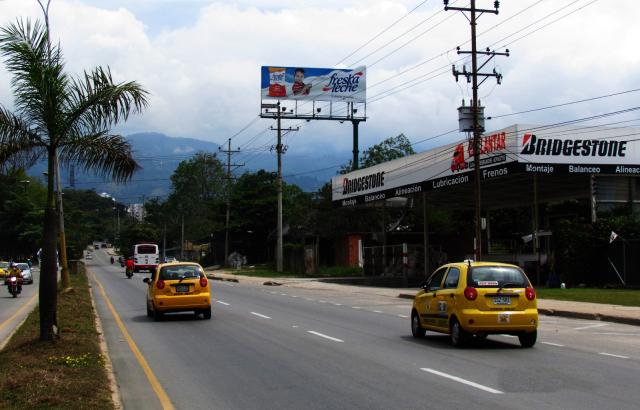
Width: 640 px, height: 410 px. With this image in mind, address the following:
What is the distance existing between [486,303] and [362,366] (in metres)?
2.99

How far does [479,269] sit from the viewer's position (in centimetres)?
1411

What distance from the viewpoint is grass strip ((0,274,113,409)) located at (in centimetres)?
838

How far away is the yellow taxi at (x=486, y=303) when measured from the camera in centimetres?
1368

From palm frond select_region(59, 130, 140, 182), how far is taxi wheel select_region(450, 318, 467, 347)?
21.3ft

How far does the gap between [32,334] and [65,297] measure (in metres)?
11.9

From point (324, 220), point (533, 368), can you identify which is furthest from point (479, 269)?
point (324, 220)

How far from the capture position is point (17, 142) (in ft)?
43.6

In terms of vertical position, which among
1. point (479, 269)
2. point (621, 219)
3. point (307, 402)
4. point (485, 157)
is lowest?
point (307, 402)

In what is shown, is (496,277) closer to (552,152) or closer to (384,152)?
(552,152)

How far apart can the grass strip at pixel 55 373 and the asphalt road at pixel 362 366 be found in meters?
0.46

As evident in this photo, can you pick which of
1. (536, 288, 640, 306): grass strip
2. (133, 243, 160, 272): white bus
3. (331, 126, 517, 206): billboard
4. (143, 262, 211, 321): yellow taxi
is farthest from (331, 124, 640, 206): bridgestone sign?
(133, 243, 160, 272): white bus

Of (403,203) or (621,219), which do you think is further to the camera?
(403,203)

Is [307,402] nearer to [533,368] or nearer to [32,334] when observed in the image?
[533,368]

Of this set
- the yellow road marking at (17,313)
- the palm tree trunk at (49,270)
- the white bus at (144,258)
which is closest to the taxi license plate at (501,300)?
the palm tree trunk at (49,270)
